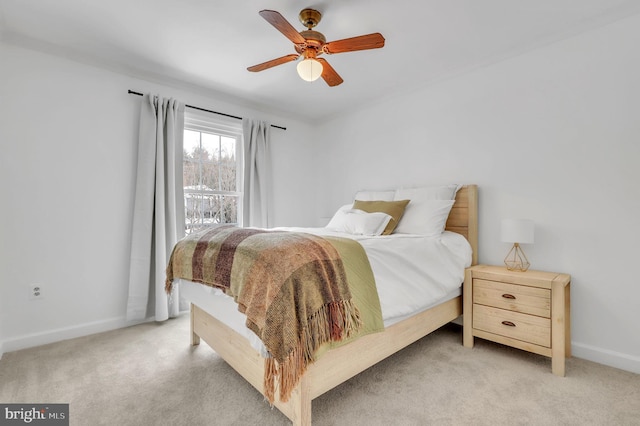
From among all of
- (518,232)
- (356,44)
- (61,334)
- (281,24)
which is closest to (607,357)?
(518,232)

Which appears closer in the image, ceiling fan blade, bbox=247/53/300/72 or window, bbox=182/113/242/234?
ceiling fan blade, bbox=247/53/300/72

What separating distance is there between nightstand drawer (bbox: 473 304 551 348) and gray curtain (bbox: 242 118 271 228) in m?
2.52

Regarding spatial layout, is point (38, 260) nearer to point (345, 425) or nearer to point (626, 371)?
point (345, 425)

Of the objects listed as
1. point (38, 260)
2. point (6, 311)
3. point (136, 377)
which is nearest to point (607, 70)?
point (136, 377)

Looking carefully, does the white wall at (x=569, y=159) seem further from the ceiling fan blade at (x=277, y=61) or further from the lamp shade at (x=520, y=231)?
the ceiling fan blade at (x=277, y=61)

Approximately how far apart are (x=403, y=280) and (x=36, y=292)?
2.87 metres

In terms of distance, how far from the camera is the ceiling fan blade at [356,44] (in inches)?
72.2

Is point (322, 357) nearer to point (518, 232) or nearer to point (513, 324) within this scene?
point (513, 324)

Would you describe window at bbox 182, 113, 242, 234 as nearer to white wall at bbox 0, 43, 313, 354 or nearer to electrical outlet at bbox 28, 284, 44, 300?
white wall at bbox 0, 43, 313, 354

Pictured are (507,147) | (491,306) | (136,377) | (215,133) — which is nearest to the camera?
(136,377)

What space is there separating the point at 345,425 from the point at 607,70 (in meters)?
2.89

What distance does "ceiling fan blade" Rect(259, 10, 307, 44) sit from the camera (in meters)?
1.63

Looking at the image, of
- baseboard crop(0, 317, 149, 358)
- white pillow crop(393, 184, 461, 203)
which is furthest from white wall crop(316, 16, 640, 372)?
baseboard crop(0, 317, 149, 358)

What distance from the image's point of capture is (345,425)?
4.80 feet
